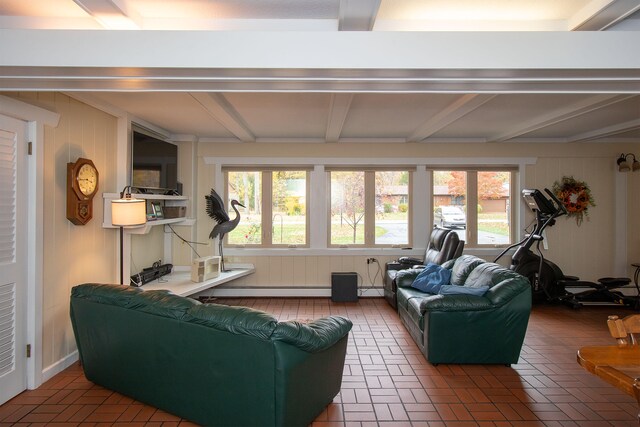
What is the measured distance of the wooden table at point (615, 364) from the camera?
1.47 m

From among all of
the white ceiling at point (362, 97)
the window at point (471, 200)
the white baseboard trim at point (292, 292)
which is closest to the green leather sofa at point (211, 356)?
the white ceiling at point (362, 97)

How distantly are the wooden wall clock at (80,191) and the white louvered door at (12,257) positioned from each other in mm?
403

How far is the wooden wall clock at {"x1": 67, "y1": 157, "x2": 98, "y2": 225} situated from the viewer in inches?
133

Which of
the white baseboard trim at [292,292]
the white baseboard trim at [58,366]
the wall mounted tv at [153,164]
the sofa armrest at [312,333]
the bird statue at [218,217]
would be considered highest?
the wall mounted tv at [153,164]

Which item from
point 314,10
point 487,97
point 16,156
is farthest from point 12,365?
point 487,97

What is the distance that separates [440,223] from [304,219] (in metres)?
2.18

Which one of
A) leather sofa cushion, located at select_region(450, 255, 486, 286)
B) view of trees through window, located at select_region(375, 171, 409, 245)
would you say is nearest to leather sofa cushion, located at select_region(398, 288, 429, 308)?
leather sofa cushion, located at select_region(450, 255, 486, 286)

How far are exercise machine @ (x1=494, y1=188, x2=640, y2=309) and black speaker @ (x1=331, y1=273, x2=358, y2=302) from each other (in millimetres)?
2259

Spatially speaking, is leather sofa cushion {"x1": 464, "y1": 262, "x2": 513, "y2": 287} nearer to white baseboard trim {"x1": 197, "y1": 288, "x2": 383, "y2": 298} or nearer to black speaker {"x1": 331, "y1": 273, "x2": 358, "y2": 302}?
black speaker {"x1": 331, "y1": 273, "x2": 358, "y2": 302}

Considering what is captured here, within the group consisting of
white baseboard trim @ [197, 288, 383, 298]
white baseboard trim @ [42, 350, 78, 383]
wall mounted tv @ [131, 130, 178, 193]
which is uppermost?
wall mounted tv @ [131, 130, 178, 193]

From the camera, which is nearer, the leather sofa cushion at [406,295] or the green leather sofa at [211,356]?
A: the green leather sofa at [211,356]

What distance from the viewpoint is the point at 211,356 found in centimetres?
234

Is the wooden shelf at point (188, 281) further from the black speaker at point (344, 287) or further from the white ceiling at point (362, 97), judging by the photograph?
the white ceiling at point (362, 97)

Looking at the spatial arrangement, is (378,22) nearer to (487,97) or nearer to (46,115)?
(487,97)
